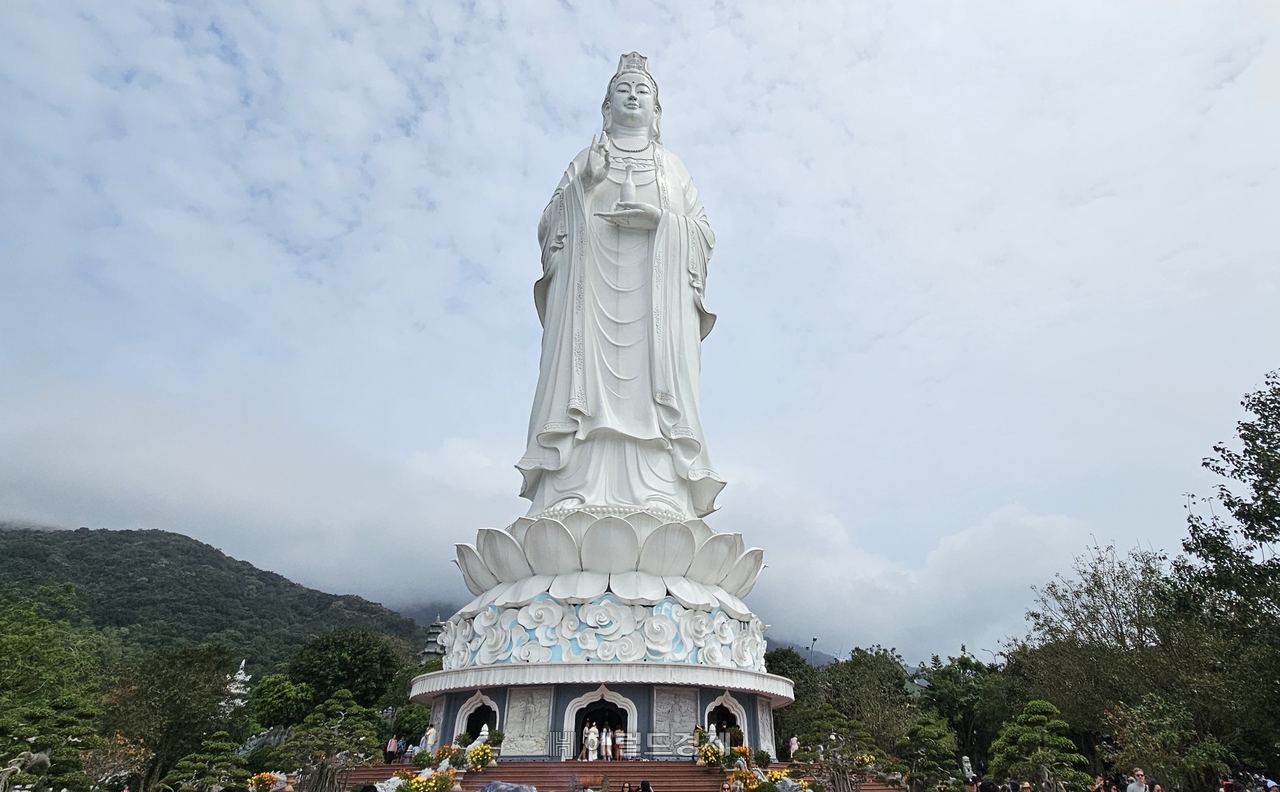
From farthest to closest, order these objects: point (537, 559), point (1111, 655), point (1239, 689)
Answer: point (1111, 655)
point (537, 559)
point (1239, 689)

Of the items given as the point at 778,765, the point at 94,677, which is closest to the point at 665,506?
the point at 778,765

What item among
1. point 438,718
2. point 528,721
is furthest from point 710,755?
point 438,718

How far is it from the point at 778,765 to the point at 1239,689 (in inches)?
250

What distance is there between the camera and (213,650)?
24.5 metres

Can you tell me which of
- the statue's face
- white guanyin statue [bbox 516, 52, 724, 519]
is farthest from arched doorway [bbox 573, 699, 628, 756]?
the statue's face

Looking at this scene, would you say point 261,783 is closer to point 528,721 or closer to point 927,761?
point 528,721

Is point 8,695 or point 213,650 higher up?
point 213,650

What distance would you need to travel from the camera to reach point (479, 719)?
1395 cm

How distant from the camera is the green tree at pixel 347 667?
29719mm

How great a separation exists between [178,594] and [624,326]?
51.4 m

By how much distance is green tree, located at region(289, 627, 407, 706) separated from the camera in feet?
97.5

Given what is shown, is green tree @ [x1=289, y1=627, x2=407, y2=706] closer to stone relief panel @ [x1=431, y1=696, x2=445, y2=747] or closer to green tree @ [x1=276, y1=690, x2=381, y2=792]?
stone relief panel @ [x1=431, y1=696, x2=445, y2=747]

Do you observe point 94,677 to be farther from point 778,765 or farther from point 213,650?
point 778,765

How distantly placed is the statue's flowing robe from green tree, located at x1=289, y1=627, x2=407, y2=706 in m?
17.2
